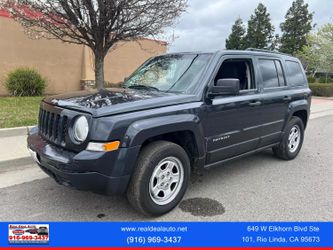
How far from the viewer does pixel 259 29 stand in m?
48.3

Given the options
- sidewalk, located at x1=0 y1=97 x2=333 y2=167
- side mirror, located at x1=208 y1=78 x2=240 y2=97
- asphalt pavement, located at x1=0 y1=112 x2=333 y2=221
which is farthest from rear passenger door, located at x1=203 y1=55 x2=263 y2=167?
sidewalk, located at x1=0 y1=97 x2=333 y2=167

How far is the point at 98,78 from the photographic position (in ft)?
36.0

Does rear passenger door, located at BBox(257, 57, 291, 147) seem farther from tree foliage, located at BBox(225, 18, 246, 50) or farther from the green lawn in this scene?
tree foliage, located at BBox(225, 18, 246, 50)

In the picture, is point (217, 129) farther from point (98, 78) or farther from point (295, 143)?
point (98, 78)

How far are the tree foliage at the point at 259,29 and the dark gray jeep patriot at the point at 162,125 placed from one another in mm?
46600

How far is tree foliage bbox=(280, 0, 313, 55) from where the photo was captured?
45812 mm

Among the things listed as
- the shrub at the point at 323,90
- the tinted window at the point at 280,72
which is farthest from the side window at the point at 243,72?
the shrub at the point at 323,90

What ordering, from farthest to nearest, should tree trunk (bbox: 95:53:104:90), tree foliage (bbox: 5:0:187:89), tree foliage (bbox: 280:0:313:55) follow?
tree foliage (bbox: 280:0:313:55) < tree trunk (bbox: 95:53:104:90) < tree foliage (bbox: 5:0:187:89)

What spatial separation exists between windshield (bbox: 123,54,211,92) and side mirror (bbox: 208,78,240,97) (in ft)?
0.84

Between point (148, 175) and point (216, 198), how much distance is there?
3.90 ft

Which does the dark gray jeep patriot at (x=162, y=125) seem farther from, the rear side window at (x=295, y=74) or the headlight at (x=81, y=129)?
the rear side window at (x=295, y=74)

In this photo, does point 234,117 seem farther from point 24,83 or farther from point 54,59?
point 54,59

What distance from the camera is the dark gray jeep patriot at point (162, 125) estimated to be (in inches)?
114

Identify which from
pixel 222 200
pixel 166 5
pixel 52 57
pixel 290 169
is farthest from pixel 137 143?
pixel 52 57
